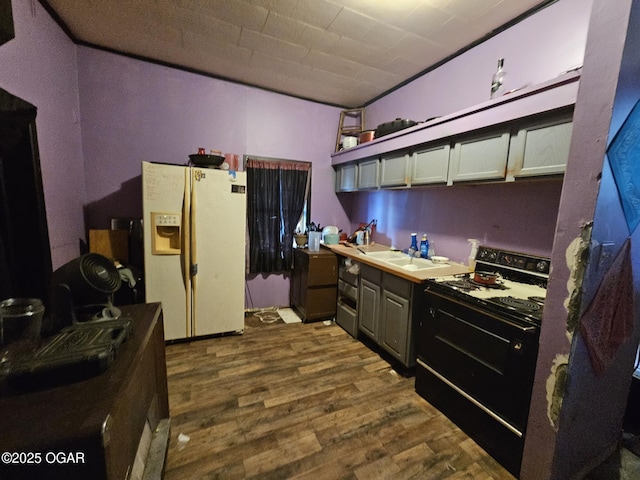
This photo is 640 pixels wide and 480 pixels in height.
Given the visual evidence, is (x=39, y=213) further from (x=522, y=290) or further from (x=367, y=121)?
(x=367, y=121)

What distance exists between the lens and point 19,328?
0.89 m

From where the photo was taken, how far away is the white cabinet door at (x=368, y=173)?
288 centimetres

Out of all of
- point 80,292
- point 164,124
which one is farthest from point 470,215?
point 164,124

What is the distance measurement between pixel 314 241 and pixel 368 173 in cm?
102

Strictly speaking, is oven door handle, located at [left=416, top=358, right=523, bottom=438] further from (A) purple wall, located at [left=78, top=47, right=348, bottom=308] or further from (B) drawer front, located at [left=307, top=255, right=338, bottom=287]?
(A) purple wall, located at [left=78, top=47, right=348, bottom=308]

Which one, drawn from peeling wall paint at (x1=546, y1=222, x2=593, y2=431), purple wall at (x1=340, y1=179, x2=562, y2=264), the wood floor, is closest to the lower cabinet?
the wood floor

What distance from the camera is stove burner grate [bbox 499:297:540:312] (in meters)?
1.37

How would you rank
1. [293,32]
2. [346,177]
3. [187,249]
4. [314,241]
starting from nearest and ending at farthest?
[293,32]
[187,249]
[314,241]
[346,177]

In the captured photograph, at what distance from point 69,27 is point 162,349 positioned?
9.13ft

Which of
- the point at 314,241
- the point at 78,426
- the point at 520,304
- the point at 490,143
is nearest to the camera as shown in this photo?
the point at 78,426

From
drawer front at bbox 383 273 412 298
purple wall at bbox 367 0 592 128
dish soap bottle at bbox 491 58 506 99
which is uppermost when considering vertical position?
purple wall at bbox 367 0 592 128

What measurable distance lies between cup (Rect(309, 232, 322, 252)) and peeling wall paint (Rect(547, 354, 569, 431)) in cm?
234

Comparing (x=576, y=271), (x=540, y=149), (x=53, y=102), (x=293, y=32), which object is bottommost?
(x=576, y=271)

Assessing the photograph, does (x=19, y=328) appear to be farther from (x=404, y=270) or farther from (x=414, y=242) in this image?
(x=414, y=242)
